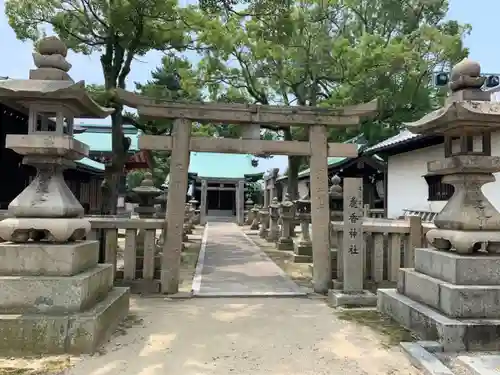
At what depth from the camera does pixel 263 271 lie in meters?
10.7

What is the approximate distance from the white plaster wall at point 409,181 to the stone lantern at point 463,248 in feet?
23.1

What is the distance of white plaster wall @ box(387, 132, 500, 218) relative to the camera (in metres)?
12.9

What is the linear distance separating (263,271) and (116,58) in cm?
820

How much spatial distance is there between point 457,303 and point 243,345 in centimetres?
246

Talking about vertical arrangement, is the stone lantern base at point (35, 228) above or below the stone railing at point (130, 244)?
above

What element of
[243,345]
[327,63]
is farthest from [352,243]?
[327,63]

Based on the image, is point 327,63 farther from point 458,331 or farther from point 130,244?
point 458,331

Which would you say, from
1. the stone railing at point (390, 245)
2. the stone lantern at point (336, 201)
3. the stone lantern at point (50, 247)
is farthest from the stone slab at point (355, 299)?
the stone lantern at point (336, 201)

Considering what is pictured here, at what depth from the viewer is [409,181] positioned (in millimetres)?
14352

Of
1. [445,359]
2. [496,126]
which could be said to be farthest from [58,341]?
[496,126]

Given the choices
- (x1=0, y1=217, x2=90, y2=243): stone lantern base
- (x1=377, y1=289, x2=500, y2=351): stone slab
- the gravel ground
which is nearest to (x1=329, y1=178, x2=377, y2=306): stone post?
the gravel ground

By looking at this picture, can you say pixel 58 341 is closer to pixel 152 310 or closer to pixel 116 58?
pixel 152 310

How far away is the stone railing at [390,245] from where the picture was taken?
294 inches

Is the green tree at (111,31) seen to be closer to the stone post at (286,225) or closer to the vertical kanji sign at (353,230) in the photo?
the stone post at (286,225)
